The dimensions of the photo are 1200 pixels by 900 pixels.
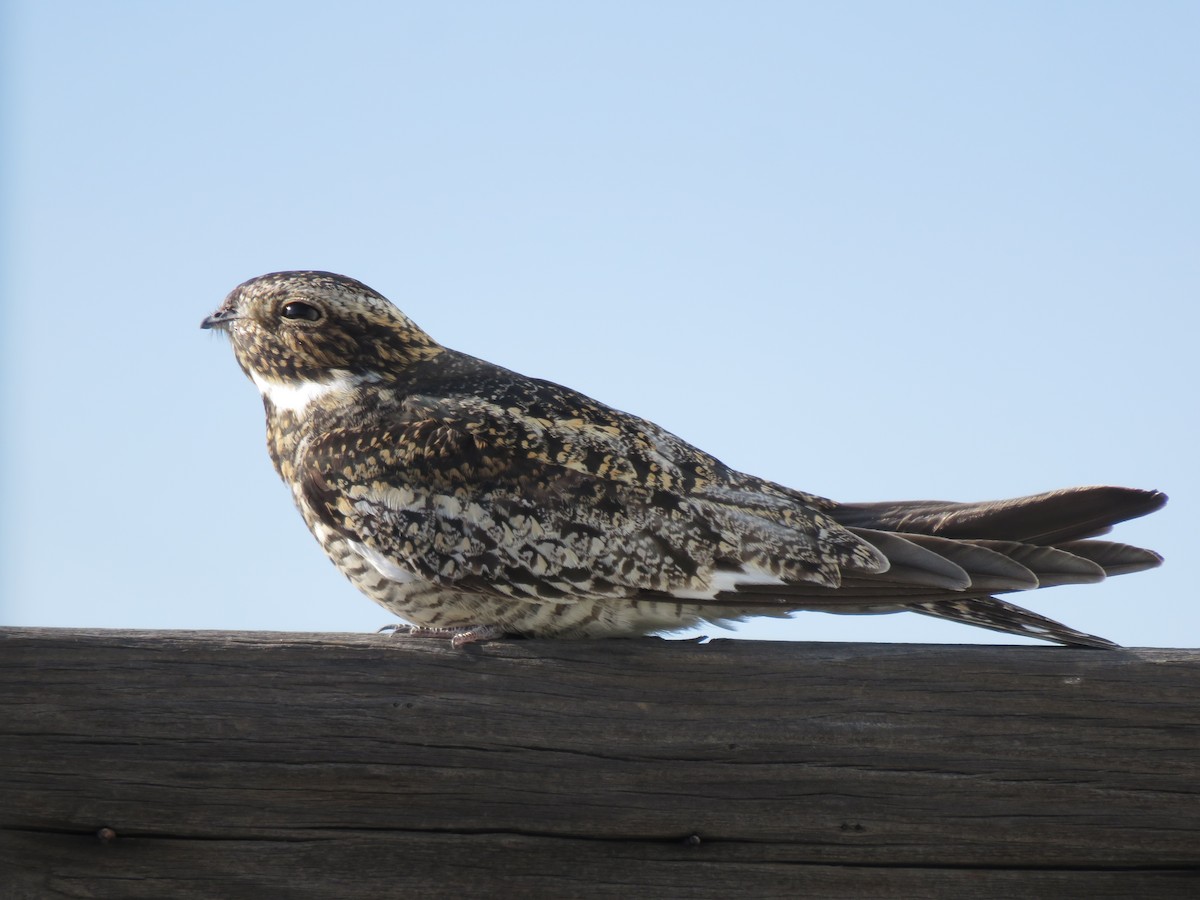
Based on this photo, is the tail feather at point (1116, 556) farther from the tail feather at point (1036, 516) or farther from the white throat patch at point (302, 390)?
the white throat patch at point (302, 390)

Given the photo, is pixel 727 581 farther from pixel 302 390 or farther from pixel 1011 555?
pixel 302 390

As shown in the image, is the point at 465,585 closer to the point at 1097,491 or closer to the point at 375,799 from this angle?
the point at 375,799

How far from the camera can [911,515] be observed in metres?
2.92

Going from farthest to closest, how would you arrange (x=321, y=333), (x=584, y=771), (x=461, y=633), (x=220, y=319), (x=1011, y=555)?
(x=220, y=319) → (x=321, y=333) → (x=1011, y=555) → (x=461, y=633) → (x=584, y=771)

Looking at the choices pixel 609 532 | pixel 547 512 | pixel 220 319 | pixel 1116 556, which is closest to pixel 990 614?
pixel 1116 556

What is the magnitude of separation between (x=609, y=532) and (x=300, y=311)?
1.10 metres

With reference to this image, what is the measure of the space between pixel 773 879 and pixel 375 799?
752 millimetres

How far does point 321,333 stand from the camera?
3.19 m

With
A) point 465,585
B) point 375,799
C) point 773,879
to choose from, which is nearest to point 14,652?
point 375,799

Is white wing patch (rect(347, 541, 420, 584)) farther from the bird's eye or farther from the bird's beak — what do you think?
the bird's beak

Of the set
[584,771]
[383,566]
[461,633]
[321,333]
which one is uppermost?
[321,333]

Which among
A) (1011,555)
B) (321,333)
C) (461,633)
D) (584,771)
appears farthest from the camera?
(321,333)

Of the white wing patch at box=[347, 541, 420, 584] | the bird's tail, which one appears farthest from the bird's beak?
the bird's tail

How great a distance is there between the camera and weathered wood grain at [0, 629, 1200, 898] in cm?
224
